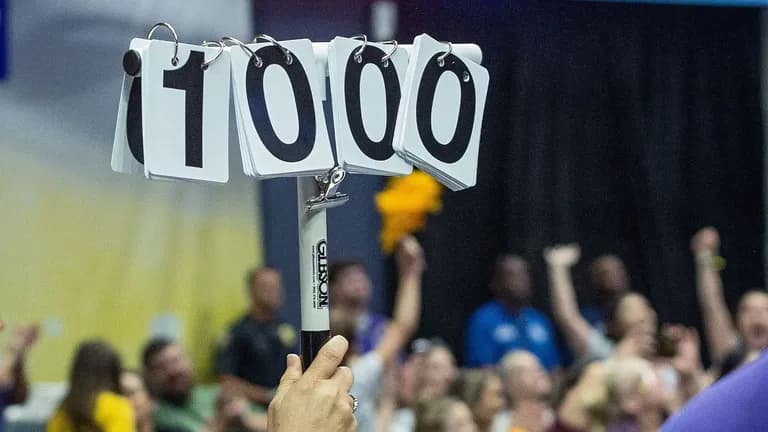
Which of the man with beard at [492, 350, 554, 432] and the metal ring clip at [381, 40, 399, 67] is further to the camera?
the man with beard at [492, 350, 554, 432]

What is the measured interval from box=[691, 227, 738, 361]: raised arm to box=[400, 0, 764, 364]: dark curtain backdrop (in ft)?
0.44

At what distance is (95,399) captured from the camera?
131 inches

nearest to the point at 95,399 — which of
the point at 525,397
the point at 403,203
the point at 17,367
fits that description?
the point at 17,367

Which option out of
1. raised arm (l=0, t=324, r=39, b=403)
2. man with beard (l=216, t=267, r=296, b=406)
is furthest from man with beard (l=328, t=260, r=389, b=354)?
raised arm (l=0, t=324, r=39, b=403)

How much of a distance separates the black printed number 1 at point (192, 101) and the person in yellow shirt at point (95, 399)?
2.18 meters

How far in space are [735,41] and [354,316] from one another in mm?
2428

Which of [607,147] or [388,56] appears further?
[607,147]

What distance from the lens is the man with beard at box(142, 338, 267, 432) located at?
12.0 feet

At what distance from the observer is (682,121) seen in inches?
209

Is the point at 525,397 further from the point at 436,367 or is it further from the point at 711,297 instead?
the point at 711,297

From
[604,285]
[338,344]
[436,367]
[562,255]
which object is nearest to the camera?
Answer: [338,344]

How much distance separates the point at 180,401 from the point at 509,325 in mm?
1382

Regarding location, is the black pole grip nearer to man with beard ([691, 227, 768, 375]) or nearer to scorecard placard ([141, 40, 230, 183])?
scorecard placard ([141, 40, 230, 183])

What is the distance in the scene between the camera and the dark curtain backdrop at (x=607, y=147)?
4.94 meters
